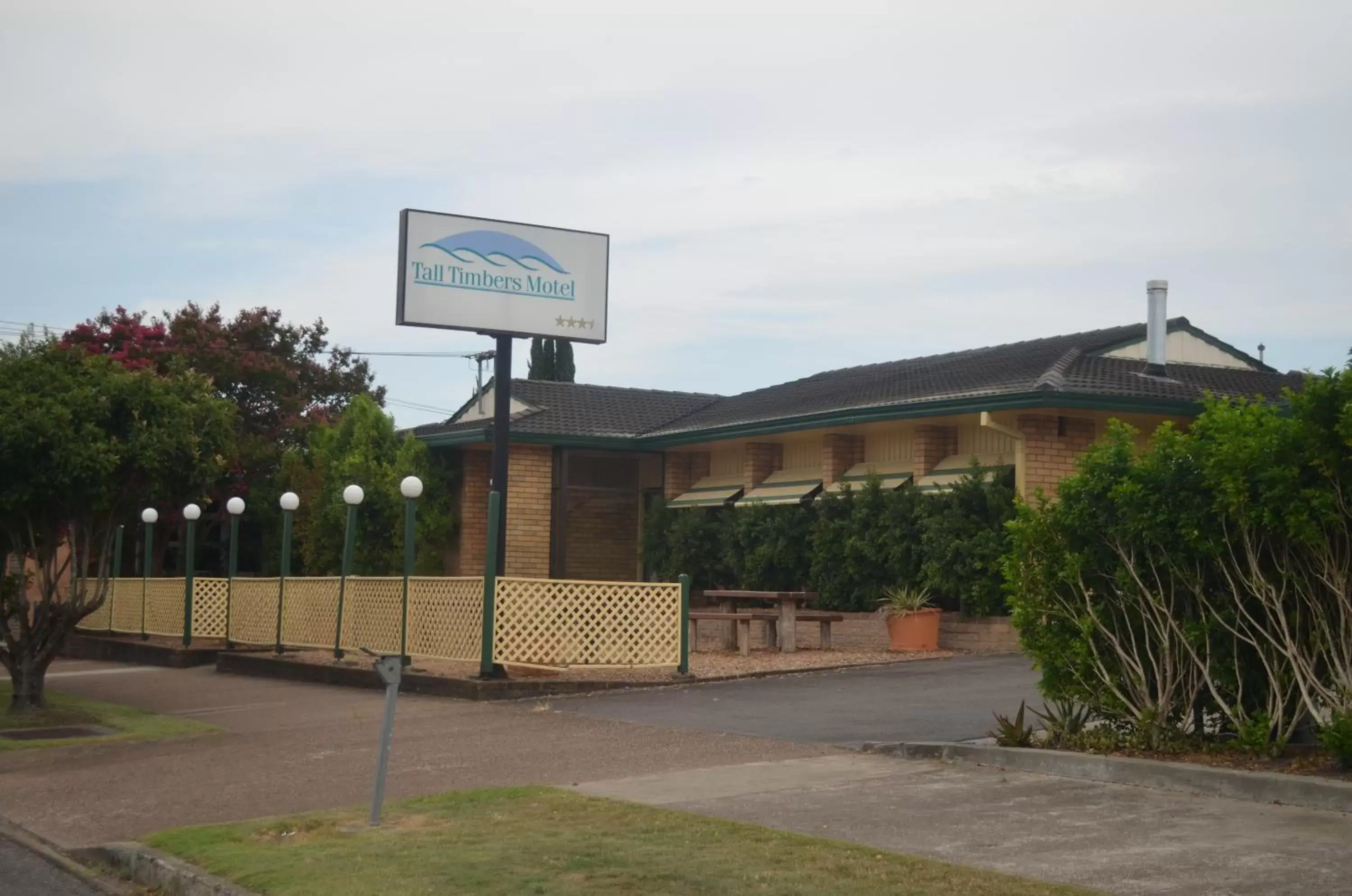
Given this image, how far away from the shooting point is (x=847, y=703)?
1451 cm

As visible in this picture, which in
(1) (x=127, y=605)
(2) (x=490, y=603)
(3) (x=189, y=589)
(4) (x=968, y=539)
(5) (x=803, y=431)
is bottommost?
(1) (x=127, y=605)

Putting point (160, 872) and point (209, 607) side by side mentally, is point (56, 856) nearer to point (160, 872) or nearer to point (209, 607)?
point (160, 872)

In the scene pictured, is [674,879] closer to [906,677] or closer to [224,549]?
[906,677]

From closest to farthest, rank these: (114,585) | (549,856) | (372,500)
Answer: (549,856) → (372,500) → (114,585)

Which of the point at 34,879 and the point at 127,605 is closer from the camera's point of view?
the point at 34,879

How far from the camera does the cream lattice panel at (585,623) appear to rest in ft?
55.8

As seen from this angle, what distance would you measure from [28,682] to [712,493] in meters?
12.7

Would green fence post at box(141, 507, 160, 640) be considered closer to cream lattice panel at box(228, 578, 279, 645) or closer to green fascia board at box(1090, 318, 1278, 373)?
cream lattice panel at box(228, 578, 279, 645)

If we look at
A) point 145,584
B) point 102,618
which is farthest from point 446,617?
point 102,618

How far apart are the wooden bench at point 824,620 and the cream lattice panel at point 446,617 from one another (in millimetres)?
4730

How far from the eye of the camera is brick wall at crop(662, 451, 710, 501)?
1101 inches

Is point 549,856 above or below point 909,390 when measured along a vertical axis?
below

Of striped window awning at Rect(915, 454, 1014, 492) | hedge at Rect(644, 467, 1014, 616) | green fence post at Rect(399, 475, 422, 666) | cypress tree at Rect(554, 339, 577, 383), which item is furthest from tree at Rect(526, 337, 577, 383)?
green fence post at Rect(399, 475, 422, 666)

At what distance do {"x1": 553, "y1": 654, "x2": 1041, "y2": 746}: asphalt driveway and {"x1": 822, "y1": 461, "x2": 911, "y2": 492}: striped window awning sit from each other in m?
4.80
